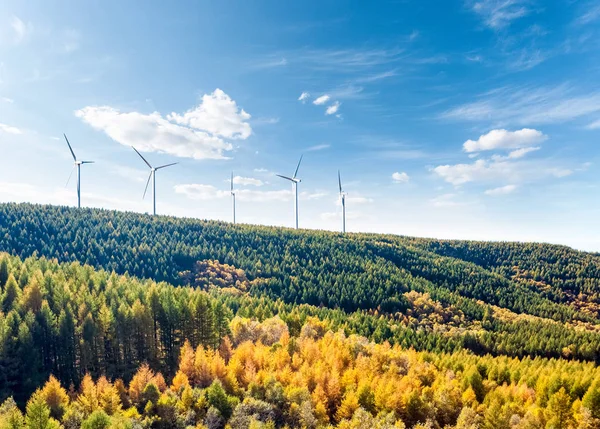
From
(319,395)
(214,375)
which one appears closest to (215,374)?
(214,375)

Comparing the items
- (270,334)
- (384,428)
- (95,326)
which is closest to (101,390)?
(95,326)

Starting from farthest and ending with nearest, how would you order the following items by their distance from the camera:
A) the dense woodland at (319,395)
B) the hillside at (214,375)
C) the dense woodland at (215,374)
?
1. the dense woodland at (215,374)
2. the hillside at (214,375)
3. the dense woodland at (319,395)

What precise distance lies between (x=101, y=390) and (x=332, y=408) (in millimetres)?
56583

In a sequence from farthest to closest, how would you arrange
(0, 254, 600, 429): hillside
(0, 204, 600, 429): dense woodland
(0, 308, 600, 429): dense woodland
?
(0, 204, 600, 429): dense woodland < (0, 254, 600, 429): hillside < (0, 308, 600, 429): dense woodland

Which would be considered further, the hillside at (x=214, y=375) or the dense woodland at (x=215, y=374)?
the dense woodland at (x=215, y=374)

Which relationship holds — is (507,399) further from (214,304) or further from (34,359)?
(34,359)

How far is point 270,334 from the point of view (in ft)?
472

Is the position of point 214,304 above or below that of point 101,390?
above

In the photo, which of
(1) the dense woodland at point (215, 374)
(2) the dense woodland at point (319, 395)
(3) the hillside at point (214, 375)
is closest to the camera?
(2) the dense woodland at point (319, 395)

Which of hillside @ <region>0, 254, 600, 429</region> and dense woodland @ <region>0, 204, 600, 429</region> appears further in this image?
dense woodland @ <region>0, 204, 600, 429</region>

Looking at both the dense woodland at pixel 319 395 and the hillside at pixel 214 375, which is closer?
the dense woodland at pixel 319 395

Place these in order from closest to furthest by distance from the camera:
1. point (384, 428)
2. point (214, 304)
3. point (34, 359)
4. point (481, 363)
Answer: point (384, 428) → point (34, 359) → point (481, 363) → point (214, 304)

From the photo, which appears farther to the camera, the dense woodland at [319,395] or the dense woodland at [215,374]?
the dense woodland at [215,374]

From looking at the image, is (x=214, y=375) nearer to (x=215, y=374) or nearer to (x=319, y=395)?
(x=215, y=374)
